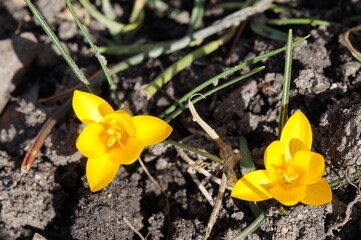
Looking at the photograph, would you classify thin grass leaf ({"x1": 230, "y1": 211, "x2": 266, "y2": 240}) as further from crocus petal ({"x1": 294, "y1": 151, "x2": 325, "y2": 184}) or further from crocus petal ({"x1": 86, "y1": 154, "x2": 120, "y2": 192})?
crocus petal ({"x1": 86, "y1": 154, "x2": 120, "y2": 192})

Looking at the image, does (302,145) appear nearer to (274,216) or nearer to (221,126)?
(274,216)

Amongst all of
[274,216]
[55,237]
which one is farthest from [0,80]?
[274,216]

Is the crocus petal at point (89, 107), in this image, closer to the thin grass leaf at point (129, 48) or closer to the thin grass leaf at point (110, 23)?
the thin grass leaf at point (129, 48)

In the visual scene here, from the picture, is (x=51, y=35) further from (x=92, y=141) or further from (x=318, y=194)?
(x=318, y=194)

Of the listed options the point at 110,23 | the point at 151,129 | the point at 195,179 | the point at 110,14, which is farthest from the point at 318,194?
the point at 110,14

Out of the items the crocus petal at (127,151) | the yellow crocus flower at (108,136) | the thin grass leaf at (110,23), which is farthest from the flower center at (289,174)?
the thin grass leaf at (110,23)

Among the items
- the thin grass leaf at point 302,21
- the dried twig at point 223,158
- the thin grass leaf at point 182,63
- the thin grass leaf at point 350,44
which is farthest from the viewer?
the thin grass leaf at point 302,21
